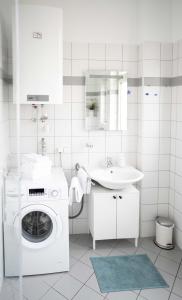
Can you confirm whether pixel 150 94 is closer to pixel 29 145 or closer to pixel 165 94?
pixel 165 94

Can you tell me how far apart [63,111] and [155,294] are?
1.91 m

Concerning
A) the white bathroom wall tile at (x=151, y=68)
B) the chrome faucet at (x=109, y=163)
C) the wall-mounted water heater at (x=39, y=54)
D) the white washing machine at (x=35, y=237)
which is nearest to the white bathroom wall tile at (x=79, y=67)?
the wall-mounted water heater at (x=39, y=54)

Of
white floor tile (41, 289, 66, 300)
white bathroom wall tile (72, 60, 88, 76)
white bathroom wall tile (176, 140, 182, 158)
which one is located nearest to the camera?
white floor tile (41, 289, 66, 300)

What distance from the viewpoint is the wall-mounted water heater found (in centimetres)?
243

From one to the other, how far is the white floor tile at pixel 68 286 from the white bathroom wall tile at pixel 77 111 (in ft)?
5.14

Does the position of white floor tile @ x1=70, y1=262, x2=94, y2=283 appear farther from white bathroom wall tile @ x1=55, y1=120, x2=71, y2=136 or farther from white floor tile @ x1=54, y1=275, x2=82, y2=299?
white bathroom wall tile @ x1=55, y1=120, x2=71, y2=136

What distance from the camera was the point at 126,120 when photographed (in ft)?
10.1

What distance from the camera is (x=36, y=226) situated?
2510 millimetres

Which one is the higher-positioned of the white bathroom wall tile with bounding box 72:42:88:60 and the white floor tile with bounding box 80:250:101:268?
the white bathroom wall tile with bounding box 72:42:88:60

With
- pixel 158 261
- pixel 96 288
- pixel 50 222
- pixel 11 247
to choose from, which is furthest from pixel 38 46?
pixel 158 261

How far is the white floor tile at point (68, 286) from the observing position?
2.16 meters

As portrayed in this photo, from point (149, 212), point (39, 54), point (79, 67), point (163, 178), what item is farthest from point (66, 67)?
point (149, 212)

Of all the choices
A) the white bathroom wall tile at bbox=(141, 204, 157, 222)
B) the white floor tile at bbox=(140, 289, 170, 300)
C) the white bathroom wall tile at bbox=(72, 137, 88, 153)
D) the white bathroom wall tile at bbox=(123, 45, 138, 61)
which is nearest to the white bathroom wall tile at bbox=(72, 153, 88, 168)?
the white bathroom wall tile at bbox=(72, 137, 88, 153)

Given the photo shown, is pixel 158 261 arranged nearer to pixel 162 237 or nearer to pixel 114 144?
pixel 162 237
